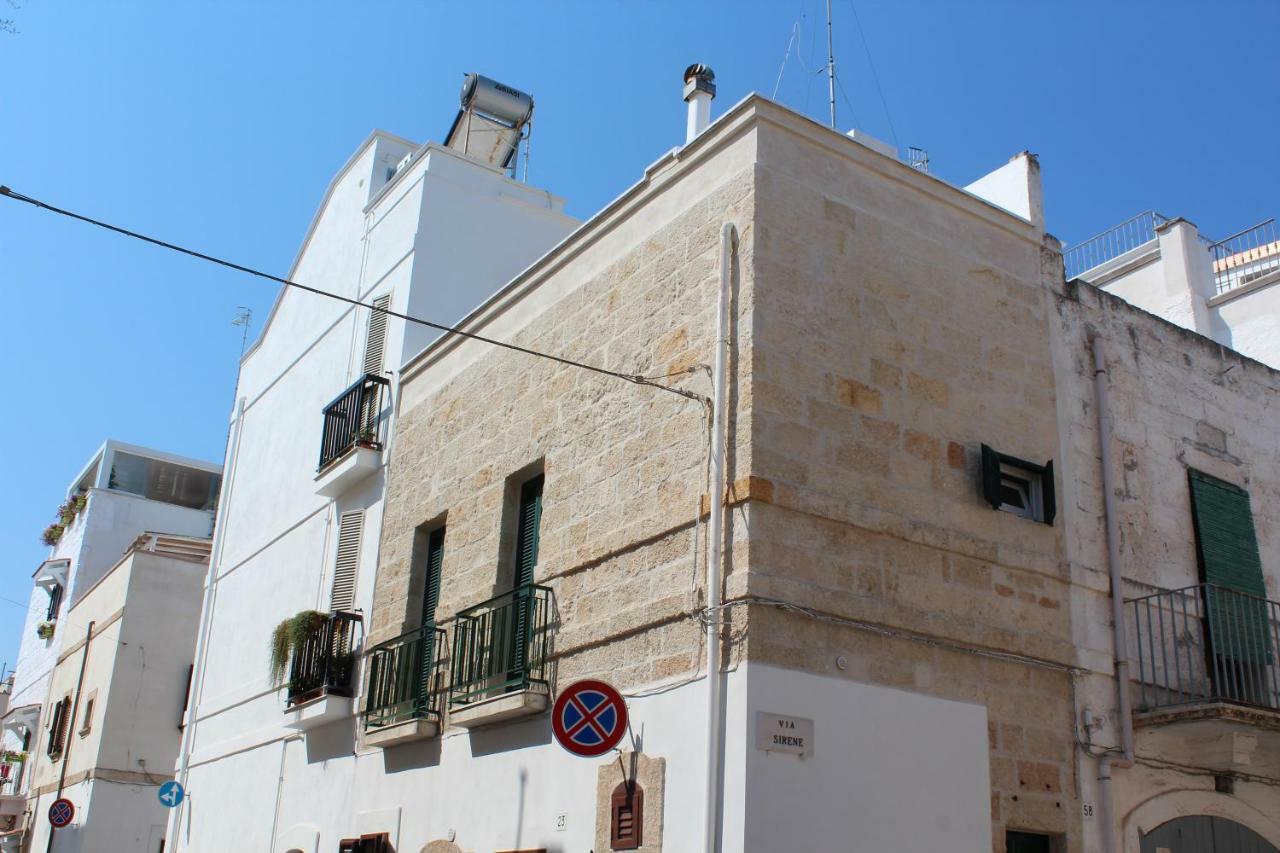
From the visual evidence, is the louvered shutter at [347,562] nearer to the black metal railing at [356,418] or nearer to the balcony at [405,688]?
the black metal railing at [356,418]

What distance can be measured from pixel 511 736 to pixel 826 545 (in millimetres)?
3110

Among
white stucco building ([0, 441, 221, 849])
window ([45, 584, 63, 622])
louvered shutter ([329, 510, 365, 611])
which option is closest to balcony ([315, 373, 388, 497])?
louvered shutter ([329, 510, 365, 611])

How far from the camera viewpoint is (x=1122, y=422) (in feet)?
33.4

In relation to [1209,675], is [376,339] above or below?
above

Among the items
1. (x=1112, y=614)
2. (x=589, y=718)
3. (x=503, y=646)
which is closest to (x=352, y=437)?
(x=503, y=646)

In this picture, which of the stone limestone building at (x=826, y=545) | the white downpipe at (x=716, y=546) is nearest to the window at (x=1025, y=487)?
the stone limestone building at (x=826, y=545)

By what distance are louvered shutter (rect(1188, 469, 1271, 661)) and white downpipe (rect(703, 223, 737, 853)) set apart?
161 inches

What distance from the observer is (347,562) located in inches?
538

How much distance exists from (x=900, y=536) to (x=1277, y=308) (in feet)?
25.4

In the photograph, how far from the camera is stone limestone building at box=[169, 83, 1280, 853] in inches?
314

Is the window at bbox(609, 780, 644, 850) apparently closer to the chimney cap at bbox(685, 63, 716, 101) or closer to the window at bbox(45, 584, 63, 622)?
the chimney cap at bbox(685, 63, 716, 101)

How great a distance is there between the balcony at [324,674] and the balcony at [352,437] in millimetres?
1525

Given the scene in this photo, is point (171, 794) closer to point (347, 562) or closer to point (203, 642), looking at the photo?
point (203, 642)

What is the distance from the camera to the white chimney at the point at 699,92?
10523 millimetres
